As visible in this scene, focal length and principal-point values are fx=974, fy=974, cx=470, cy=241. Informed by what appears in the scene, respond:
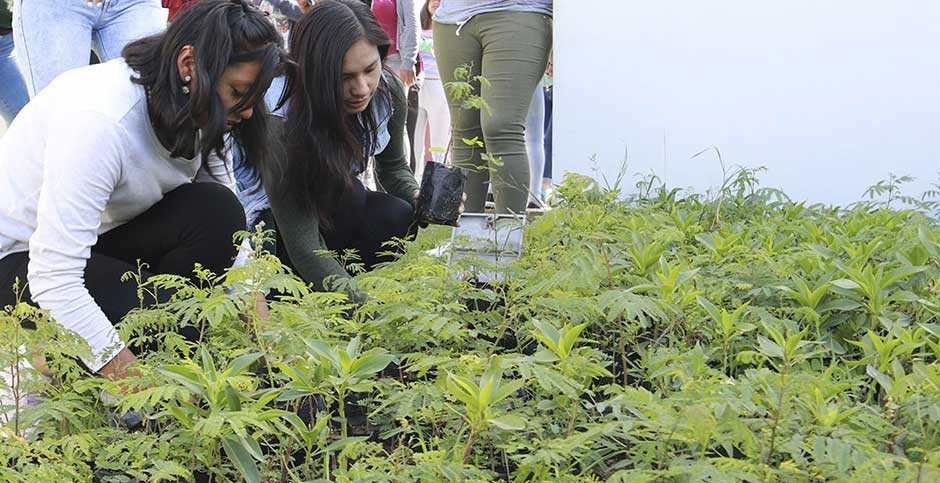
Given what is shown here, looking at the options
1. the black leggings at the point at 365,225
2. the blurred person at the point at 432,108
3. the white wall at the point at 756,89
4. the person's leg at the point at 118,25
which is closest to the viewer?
the person's leg at the point at 118,25

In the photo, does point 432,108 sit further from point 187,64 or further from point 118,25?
point 187,64

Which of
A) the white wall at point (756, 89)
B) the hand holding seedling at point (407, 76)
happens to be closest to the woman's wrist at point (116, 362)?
the white wall at point (756, 89)

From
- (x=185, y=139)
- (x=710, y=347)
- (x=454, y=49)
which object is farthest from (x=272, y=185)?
(x=710, y=347)

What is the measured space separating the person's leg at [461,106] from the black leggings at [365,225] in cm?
53

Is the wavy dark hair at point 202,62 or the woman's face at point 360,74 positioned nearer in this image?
the wavy dark hair at point 202,62

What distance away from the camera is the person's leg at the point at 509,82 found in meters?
3.83

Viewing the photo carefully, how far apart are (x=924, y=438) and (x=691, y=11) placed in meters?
2.82

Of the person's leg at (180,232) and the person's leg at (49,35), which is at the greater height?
the person's leg at (49,35)

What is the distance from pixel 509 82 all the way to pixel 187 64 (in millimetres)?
1809

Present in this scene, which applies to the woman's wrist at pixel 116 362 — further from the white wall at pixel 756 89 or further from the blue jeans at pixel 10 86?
the white wall at pixel 756 89

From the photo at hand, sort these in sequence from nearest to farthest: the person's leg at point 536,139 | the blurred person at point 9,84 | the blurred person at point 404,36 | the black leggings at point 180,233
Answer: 1. the black leggings at point 180,233
2. the blurred person at point 9,84
3. the person's leg at point 536,139
4. the blurred person at point 404,36

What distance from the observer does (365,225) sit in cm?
344

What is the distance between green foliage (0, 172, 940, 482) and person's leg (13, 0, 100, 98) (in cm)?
142

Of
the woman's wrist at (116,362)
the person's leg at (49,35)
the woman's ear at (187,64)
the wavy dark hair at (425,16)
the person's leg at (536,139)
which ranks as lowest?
the woman's wrist at (116,362)
